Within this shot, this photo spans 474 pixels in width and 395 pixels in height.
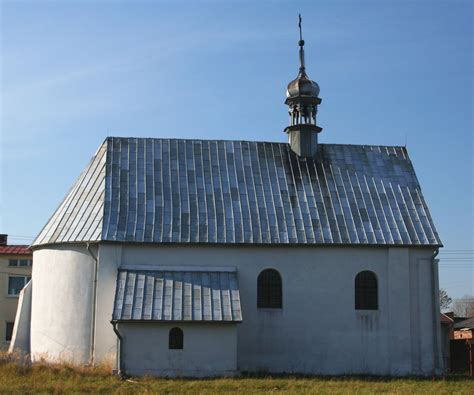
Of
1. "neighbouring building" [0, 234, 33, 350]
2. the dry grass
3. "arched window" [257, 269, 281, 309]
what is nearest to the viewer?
the dry grass

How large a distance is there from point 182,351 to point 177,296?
1.71 metres

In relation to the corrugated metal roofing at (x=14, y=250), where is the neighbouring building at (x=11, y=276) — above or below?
below

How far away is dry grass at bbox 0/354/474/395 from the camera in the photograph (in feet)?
55.7

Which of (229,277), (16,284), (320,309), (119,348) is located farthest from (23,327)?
(16,284)

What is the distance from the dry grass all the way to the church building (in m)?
1.23

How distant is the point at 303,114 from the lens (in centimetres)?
2702

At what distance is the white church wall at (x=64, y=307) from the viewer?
70.7ft

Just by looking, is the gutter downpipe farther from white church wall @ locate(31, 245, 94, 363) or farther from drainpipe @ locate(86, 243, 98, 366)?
white church wall @ locate(31, 245, 94, 363)

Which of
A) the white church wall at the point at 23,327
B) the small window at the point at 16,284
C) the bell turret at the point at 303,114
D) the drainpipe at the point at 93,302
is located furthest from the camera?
the small window at the point at 16,284

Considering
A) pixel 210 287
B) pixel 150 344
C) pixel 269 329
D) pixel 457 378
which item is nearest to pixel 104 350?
pixel 150 344

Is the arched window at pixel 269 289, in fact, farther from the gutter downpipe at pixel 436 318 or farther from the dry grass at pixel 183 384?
the gutter downpipe at pixel 436 318

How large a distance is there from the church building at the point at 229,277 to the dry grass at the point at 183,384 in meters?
1.23

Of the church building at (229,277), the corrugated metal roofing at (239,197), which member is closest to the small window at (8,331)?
the church building at (229,277)

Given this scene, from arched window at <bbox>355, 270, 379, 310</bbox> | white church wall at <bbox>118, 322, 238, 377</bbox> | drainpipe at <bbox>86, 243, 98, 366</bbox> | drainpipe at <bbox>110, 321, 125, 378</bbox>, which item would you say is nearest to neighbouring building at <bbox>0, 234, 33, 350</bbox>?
drainpipe at <bbox>86, 243, 98, 366</bbox>
